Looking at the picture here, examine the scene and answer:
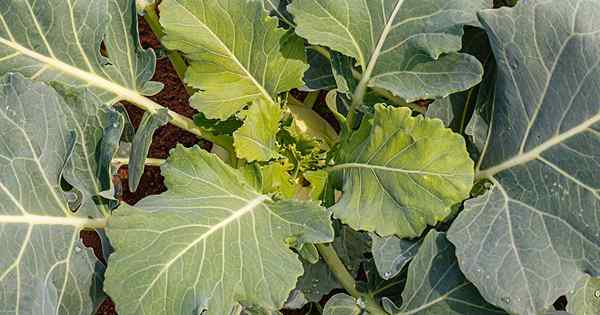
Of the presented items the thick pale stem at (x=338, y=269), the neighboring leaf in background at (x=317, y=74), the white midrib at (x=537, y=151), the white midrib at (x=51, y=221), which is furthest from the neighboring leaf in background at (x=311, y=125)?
the white midrib at (x=51, y=221)

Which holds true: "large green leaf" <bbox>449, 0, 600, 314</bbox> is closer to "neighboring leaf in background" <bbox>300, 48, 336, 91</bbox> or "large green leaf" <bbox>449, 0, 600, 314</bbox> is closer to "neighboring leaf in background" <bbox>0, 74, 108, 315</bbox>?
"neighboring leaf in background" <bbox>300, 48, 336, 91</bbox>

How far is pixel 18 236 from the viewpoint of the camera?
1.01 m

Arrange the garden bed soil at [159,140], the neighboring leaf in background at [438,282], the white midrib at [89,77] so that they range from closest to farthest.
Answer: the neighboring leaf in background at [438,282] < the white midrib at [89,77] < the garden bed soil at [159,140]

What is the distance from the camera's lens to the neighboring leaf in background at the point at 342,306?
1.12m

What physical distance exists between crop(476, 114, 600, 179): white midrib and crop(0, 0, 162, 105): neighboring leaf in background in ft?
1.91

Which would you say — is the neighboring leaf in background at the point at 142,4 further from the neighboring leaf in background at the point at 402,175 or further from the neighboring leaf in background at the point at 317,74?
the neighboring leaf in background at the point at 402,175

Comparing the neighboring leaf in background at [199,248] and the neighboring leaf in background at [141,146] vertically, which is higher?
the neighboring leaf in background at [141,146]

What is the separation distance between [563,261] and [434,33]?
1.26ft

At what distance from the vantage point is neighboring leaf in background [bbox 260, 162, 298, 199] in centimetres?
115

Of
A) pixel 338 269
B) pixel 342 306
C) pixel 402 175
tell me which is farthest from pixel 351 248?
pixel 402 175

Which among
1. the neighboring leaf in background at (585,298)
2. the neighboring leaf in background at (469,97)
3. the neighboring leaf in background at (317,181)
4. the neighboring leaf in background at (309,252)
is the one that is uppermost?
the neighboring leaf in background at (469,97)

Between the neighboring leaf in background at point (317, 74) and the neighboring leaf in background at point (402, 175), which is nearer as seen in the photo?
the neighboring leaf in background at point (402, 175)

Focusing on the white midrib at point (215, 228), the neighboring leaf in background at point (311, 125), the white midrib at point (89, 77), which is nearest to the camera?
the white midrib at point (215, 228)

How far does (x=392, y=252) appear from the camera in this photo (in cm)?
109
